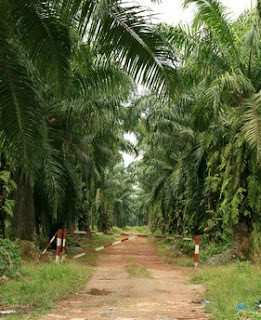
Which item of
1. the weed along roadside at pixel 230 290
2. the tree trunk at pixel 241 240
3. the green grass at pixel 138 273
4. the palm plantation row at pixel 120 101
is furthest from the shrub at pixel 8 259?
the tree trunk at pixel 241 240

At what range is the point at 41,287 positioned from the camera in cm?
733

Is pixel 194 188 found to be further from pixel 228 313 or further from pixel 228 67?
pixel 228 313

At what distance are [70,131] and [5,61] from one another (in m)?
7.44

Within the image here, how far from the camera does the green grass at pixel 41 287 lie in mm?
6395

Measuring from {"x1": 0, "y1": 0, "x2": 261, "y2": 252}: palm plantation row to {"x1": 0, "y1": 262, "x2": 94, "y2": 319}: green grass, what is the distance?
5.32 ft

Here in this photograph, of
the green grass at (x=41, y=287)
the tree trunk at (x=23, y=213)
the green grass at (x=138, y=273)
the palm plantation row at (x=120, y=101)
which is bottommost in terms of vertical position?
the green grass at (x=138, y=273)

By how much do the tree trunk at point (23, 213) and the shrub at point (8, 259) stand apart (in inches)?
154

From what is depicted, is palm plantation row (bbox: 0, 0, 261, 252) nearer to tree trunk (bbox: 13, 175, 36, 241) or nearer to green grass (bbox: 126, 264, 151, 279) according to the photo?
tree trunk (bbox: 13, 175, 36, 241)

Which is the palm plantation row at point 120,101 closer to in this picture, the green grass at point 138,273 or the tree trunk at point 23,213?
the tree trunk at point 23,213

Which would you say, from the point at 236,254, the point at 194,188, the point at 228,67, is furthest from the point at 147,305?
the point at 194,188

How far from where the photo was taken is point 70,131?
13305mm

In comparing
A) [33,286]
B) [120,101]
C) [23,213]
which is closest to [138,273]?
[33,286]

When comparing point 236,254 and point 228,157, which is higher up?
point 228,157

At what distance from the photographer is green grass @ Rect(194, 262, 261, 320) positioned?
Result: 5.49 m
